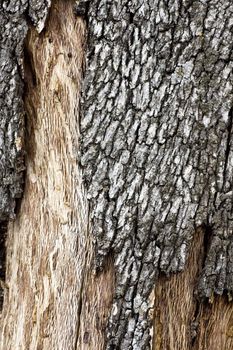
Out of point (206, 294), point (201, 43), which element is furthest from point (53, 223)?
point (201, 43)

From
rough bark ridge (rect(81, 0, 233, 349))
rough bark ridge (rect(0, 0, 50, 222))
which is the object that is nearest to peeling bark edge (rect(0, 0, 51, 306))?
rough bark ridge (rect(0, 0, 50, 222))

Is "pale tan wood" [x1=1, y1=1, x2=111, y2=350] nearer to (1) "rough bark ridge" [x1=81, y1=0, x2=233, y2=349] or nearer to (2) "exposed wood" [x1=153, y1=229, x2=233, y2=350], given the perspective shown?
(1) "rough bark ridge" [x1=81, y1=0, x2=233, y2=349]

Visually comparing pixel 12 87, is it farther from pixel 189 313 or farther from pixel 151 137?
pixel 189 313

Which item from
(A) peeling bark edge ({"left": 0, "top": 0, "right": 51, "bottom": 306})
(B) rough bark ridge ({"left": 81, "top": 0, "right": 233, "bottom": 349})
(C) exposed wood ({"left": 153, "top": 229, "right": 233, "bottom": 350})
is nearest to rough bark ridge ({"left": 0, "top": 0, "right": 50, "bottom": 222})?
(A) peeling bark edge ({"left": 0, "top": 0, "right": 51, "bottom": 306})

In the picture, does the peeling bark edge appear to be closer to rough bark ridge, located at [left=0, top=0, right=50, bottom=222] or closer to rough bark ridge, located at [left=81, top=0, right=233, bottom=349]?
rough bark ridge, located at [left=0, top=0, right=50, bottom=222]

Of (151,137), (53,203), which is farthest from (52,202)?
(151,137)

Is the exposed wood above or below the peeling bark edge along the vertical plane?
below

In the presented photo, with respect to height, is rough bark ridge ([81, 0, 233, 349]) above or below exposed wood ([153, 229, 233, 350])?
above
